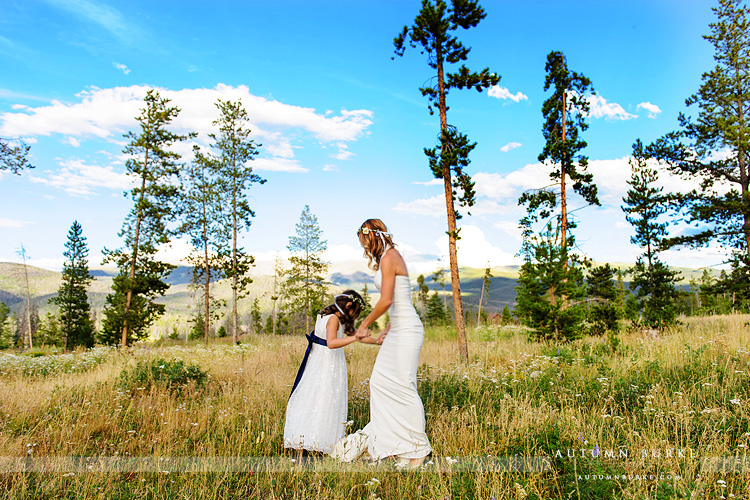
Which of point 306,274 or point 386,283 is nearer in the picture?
point 386,283

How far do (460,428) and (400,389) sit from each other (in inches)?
50.1

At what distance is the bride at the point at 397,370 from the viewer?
4.66 metres

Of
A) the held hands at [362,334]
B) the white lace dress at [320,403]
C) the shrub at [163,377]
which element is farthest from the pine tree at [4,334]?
the held hands at [362,334]

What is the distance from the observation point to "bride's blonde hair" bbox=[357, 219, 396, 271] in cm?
485

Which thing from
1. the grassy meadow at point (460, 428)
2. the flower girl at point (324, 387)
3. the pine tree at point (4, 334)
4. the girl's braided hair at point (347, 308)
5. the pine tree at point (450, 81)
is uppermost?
the pine tree at point (450, 81)

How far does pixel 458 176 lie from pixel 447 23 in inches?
192

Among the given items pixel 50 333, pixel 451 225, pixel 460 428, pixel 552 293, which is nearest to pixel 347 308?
pixel 460 428

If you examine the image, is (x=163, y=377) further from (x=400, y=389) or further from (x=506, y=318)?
(x=506, y=318)

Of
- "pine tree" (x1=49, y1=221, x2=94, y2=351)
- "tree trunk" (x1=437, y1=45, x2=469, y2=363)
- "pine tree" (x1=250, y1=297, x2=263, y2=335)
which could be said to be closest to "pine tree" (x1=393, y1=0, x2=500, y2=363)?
"tree trunk" (x1=437, y1=45, x2=469, y2=363)

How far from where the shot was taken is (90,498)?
396 centimetres

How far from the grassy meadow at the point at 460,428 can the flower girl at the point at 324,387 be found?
520 mm

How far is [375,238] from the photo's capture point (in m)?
4.85

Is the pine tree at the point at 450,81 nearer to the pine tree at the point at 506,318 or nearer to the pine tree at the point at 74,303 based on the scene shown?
the pine tree at the point at 506,318

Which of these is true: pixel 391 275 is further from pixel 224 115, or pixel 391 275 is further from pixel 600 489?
pixel 224 115
